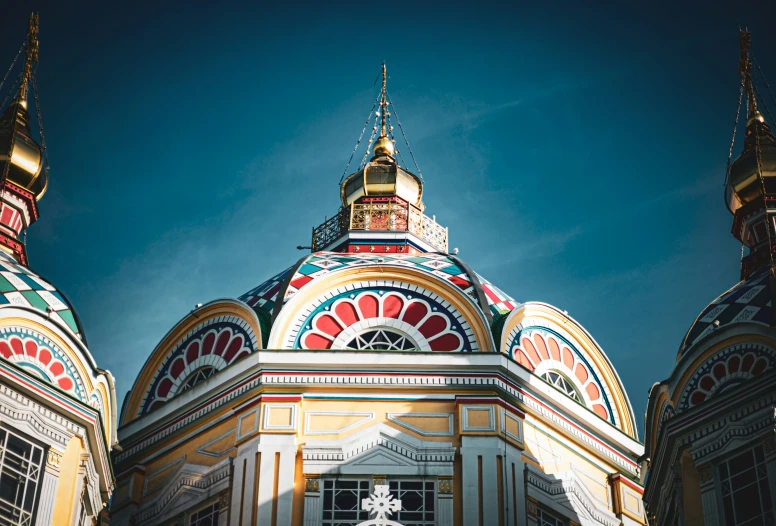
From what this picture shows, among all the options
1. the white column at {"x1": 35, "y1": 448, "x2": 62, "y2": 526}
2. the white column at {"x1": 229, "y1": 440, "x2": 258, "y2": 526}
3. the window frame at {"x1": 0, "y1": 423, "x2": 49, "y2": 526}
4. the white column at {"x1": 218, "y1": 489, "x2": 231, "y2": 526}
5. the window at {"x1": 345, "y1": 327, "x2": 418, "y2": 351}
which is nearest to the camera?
the window frame at {"x1": 0, "y1": 423, "x2": 49, "y2": 526}

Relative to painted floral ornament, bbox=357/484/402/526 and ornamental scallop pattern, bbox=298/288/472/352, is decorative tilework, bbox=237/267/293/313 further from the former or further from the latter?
painted floral ornament, bbox=357/484/402/526

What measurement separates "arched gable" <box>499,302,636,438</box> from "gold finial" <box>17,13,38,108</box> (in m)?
10.8

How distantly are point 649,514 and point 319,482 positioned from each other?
212 inches

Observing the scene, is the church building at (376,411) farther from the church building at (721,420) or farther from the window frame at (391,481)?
the church building at (721,420)

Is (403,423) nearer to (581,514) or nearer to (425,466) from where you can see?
(425,466)

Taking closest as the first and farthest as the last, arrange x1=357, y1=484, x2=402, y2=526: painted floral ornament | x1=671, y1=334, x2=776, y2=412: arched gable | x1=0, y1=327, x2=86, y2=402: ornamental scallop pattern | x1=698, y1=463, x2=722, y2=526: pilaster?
x1=357, y1=484, x2=402, y2=526: painted floral ornament, x1=698, y1=463, x2=722, y2=526: pilaster, x1=0, y1=327, x2=86, y2=402: ornamental scallop pattern, x1=671, y1=334, x2=776, y2=412: arched gable

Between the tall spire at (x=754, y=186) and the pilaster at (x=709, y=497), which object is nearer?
the pilaster at (x=709, y=497)

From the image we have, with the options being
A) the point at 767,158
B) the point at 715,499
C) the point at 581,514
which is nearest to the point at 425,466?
the point at 581,514

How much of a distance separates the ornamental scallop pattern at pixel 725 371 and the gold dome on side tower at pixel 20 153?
509 inches

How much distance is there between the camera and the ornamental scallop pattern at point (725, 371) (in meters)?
24.8

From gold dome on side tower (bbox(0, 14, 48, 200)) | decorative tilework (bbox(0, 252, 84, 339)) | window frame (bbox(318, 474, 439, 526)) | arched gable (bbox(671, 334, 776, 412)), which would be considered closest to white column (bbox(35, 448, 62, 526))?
decorative tilework (bbox(0, 252, 84, 339))

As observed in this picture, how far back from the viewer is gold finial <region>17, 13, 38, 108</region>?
106ft

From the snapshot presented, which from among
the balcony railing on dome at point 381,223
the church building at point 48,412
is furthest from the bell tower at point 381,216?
the church building at point 48,412

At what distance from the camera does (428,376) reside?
26672 millimetres
